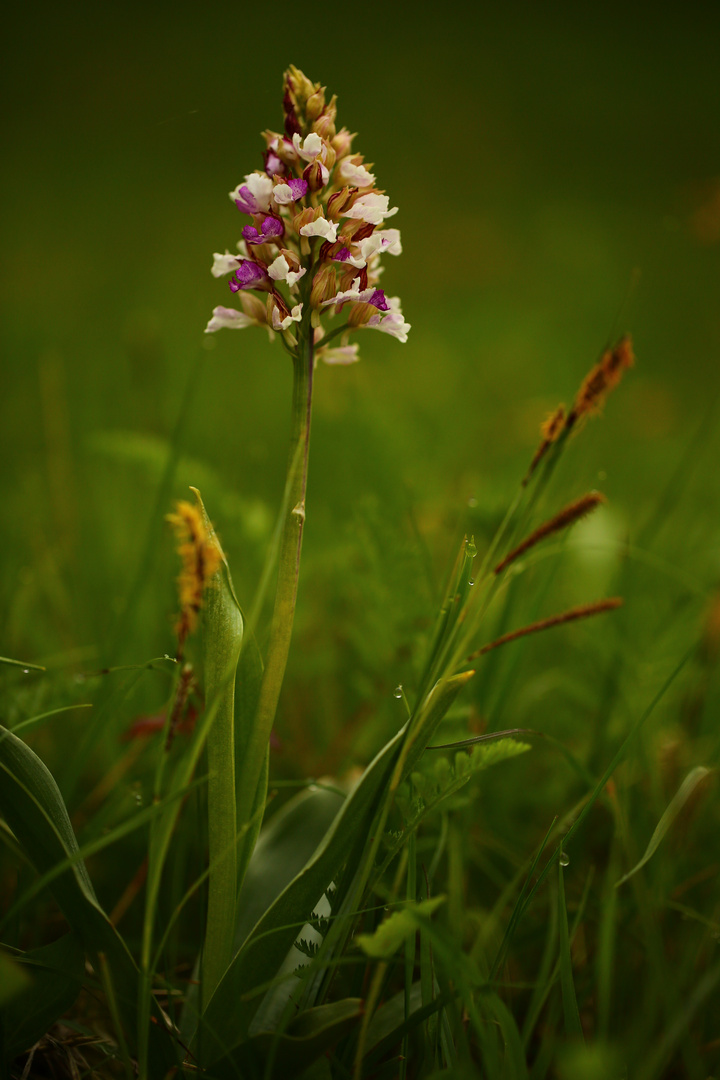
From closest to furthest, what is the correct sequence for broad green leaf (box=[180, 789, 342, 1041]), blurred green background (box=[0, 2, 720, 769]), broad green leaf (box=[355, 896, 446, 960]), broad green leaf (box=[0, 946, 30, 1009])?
broad green leaf (box=[0, 946, 30, 1009])
broad green leaf (box=[355, 896, 446, 960])
broad green leaf (box=[180, 789, 342, 1041])
blurred green background (box=[0, 2, 720, 769])

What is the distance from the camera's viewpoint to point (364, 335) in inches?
267

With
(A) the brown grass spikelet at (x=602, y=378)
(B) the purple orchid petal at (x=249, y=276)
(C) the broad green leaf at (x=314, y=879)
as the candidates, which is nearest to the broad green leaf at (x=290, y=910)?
(C) the broad green leaf at (x=314, y=879)

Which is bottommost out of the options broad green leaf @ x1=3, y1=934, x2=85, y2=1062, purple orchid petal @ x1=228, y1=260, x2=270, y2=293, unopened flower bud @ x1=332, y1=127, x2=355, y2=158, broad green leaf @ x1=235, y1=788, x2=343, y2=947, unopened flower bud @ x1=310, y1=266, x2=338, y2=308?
broad green leaf @ x1=3, y1=934, x2=85, y2=1062

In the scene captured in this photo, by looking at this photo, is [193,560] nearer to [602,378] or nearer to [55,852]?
[55,852]

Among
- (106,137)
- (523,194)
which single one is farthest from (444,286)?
(106,137)

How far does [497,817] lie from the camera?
5.32 feet

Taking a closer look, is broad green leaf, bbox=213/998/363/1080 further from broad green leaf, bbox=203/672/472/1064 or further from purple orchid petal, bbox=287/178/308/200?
purple orchid petal, bbox=287/178/308/200

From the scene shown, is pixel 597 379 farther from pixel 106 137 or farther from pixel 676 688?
pixel 106 137

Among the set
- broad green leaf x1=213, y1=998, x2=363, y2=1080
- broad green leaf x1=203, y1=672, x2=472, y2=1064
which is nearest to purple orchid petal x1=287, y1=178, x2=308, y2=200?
broad green leaf x1=203, y1=672, x2=472, y2=1064

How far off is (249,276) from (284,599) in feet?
1.59

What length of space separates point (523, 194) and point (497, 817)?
8.04 m

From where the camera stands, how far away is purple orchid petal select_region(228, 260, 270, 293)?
3.40 ft

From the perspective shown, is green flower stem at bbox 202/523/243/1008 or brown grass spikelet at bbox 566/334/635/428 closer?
green flower stem at bbox 202/523/243/1008

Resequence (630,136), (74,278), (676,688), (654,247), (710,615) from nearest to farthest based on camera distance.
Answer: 1. (710,615)
2. (676,688)
3. (74,278)
4. (654,247)
5. (630,136)
